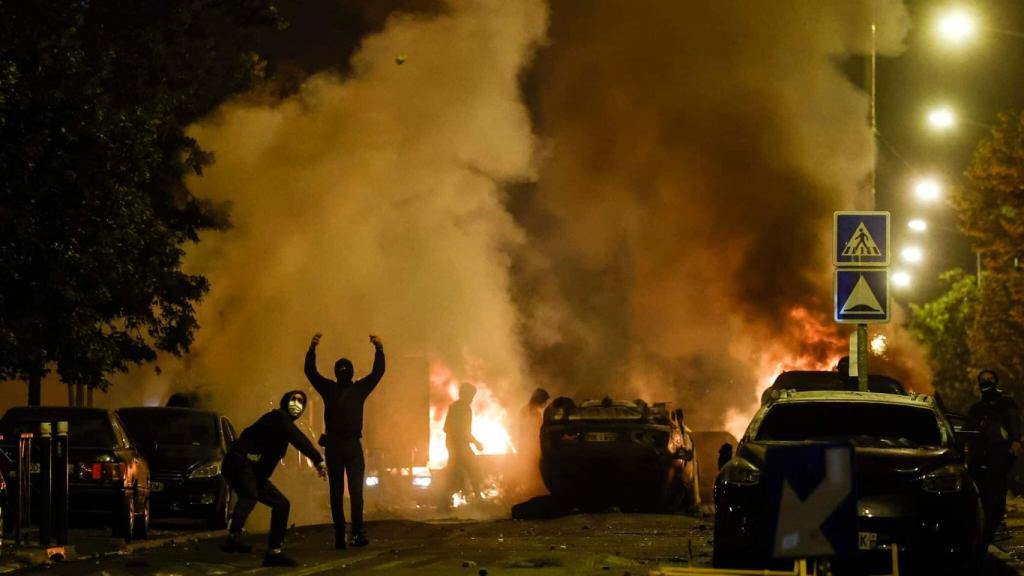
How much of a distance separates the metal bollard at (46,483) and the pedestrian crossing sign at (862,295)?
7.32m

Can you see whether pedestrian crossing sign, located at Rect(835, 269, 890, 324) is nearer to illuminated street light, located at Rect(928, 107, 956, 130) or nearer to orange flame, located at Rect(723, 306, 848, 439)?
orange flame, located at Rect(723, 306, 848, 439)

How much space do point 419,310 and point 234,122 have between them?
575 cm

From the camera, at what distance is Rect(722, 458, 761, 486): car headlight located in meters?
11.7

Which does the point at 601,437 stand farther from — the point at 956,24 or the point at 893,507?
the point at 956,24

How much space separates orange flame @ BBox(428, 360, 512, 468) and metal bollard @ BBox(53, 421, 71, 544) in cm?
1776

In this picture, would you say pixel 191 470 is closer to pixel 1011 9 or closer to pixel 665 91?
pixel 665 91

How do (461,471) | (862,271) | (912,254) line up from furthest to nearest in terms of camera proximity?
(912,254) → (461,471) → (862,271)

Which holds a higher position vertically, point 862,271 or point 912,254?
point 912,254

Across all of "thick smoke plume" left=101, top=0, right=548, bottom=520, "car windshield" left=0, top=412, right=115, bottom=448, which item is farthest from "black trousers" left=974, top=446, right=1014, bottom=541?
"thick smoke plume" left=101, top=0, right=548, bottom=520

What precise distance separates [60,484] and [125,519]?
1.87m

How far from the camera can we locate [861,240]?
1558cm

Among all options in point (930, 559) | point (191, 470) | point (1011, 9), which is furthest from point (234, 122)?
point (1011, 9)

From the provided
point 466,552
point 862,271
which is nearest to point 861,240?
point 862,271

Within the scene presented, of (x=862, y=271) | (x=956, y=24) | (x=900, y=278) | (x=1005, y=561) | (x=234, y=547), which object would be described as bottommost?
(x=1005, y=561)
